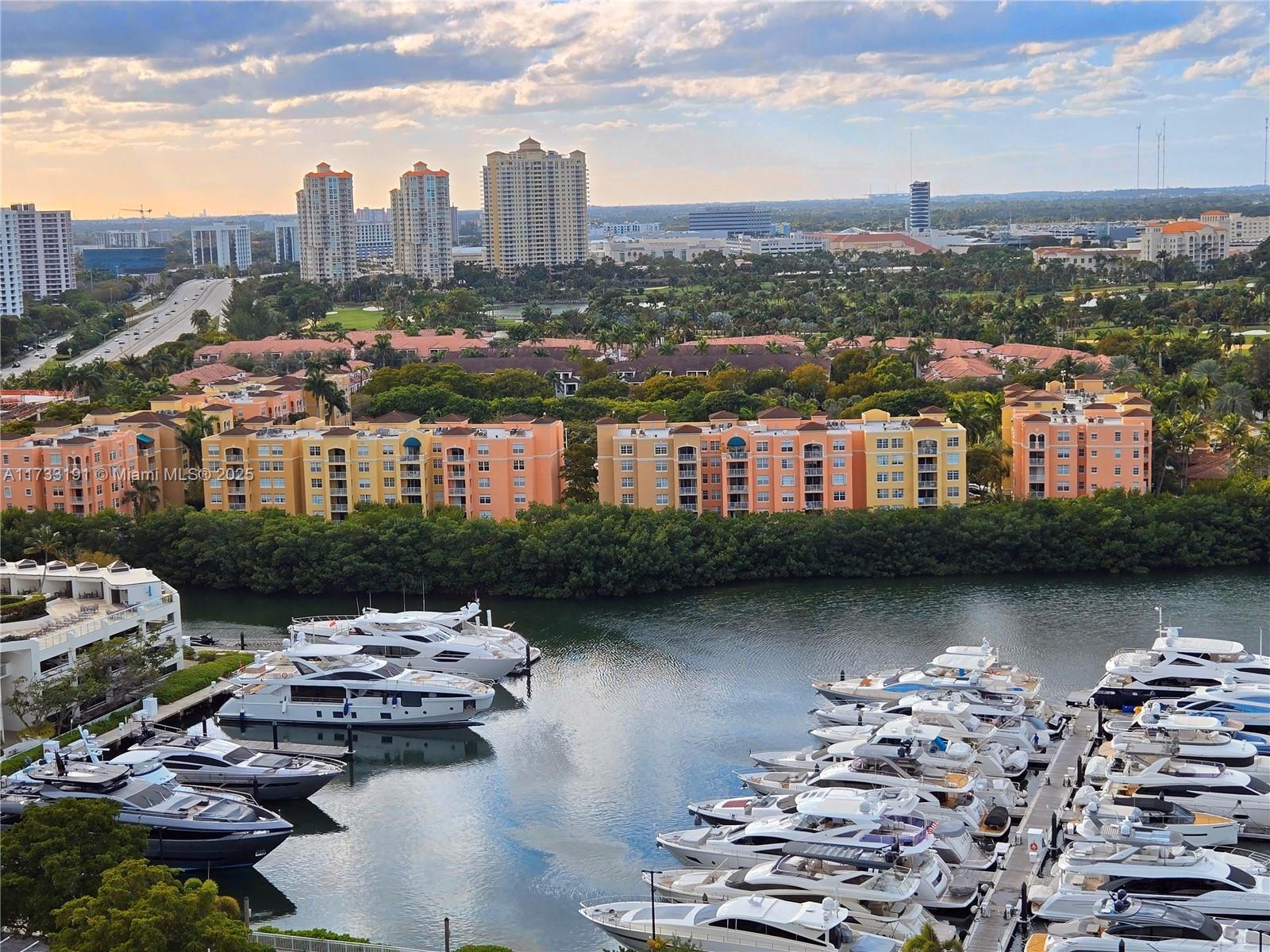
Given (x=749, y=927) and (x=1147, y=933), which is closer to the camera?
(x=1147, y=933)

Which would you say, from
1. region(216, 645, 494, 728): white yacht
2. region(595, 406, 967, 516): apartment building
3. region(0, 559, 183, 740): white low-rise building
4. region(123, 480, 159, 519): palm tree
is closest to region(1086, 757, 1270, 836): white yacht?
region(216, 645, 494, 728): white yacht

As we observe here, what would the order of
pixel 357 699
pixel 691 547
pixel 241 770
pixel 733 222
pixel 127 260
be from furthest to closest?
pixel 733 222 < pixel 127 260 < pixel 691 547 < pixel 357 699 < pixel 241 770

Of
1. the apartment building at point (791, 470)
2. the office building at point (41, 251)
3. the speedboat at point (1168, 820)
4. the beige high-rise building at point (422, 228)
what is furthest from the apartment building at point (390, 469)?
the beige high-rise building at point (422, 228)

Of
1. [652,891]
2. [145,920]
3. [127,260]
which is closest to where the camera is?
[145,920]

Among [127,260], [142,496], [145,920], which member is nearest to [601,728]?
[145,920]

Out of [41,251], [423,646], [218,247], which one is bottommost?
[423,646]

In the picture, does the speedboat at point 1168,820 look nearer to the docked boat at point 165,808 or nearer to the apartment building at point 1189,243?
the docked boat at point 165,808

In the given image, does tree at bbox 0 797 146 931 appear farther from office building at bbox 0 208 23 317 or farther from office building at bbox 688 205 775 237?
office building at bbox 688 205 775 237

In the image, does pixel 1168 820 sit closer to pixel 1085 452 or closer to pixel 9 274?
pixel 1085 452
